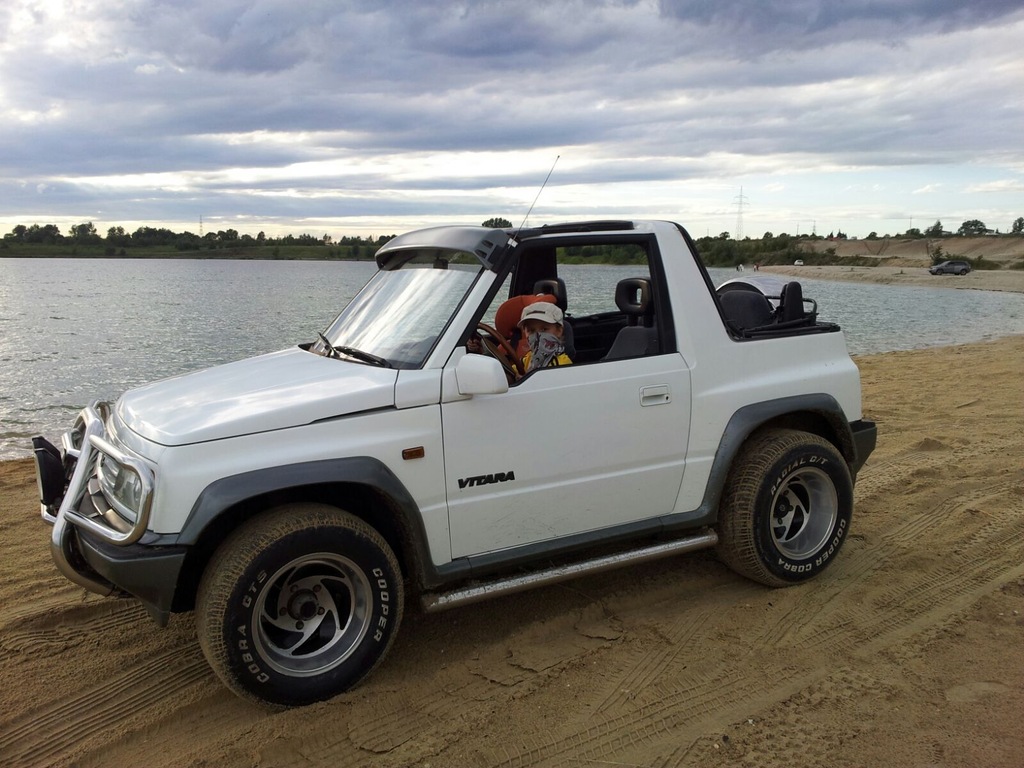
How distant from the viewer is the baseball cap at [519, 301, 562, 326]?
162 inches

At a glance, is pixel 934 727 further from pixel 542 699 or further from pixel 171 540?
pixel 171 540

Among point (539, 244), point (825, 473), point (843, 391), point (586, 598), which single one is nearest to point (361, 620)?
point (586, 598)

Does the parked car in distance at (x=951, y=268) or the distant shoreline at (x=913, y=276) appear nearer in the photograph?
the distant shoreline at (x=913, y=276)

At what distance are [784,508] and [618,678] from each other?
1.62 m

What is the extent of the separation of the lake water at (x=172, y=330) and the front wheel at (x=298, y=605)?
244 cm

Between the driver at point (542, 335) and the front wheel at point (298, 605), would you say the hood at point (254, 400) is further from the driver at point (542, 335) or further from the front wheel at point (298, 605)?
the driver at point (542, 335)

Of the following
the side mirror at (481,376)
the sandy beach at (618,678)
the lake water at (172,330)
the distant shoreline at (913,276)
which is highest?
the side mirror at (481,376)

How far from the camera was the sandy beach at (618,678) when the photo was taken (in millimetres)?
3127

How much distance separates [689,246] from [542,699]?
247cm

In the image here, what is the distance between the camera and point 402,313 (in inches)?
159

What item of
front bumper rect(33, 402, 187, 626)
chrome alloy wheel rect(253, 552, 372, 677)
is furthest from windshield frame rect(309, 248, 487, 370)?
front bumper rect(33, 402, 187, 626)

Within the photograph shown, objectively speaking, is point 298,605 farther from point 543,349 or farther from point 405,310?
point 543,349

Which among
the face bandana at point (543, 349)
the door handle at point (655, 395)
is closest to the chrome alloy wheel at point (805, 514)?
the door handle at point (655, 395)

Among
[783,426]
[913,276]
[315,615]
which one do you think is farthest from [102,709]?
[913,276]
